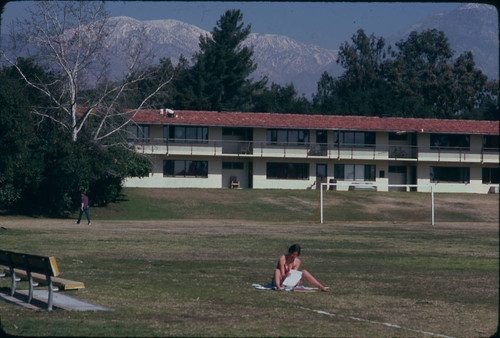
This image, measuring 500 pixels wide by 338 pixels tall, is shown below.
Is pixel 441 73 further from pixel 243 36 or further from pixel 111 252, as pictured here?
pixel 111 252

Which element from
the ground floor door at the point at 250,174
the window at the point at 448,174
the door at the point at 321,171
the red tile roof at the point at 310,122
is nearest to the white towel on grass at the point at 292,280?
the red tile roof at the point at 310,122

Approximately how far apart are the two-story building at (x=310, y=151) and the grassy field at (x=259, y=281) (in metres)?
32.3

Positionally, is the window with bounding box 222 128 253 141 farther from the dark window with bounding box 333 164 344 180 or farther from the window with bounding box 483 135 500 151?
the window with bounding box 483 135 500 151

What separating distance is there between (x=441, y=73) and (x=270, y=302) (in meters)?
93.2

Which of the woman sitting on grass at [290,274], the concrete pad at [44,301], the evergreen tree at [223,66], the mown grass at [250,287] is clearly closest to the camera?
the mown grass at [250,287]

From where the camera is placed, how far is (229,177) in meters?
74.9

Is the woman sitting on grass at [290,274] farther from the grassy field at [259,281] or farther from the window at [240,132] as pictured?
the window at [240,132]

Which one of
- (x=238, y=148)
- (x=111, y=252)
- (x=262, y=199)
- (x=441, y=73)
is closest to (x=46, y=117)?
(x=262, y=199)

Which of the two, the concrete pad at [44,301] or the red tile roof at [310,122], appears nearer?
the concrete pad at [44,301]

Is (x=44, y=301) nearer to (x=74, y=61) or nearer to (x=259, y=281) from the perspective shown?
(x=259, y=281)

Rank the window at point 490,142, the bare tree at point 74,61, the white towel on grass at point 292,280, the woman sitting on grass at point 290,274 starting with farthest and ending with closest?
the window at point 490,142 < the bare tree at point 74,61 < the white towel on grass at point 292,280 < the woman sitting on grass at point 290,274

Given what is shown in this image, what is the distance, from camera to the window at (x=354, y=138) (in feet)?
248

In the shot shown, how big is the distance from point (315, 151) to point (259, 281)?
56.4 m

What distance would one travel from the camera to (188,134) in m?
73.1
